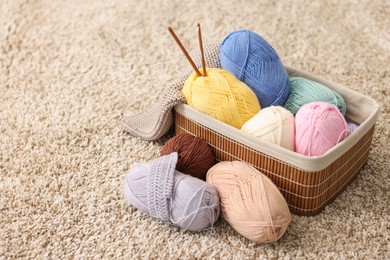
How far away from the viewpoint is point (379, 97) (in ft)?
6.29

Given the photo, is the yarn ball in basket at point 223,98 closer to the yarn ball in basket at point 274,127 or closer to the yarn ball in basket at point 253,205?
the yarn ball in basket at point 274,127

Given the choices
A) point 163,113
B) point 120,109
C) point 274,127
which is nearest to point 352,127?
point 274,127

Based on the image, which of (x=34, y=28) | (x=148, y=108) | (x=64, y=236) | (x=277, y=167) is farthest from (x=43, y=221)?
(x=34, y=28)

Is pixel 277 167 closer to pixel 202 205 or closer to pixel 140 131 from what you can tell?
pixel 202 205

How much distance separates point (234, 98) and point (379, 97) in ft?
2.03

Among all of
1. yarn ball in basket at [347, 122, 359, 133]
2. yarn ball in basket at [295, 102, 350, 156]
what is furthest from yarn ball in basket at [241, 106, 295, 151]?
yarn ball in basket at [347, 122, 359, 133]

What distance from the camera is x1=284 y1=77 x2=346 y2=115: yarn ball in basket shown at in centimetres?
158

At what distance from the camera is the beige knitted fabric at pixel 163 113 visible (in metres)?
1.60

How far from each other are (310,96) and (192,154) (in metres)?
0.34

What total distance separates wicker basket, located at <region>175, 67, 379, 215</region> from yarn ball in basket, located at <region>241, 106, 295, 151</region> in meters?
0.03

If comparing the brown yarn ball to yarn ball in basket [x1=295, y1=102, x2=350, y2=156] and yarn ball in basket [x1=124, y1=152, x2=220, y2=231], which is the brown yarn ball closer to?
yarn ball in basket [x1=124, y1=152, x2=220, y2=231]

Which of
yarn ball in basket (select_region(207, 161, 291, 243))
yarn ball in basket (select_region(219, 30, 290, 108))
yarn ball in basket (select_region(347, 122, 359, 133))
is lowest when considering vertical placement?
yarn ball in basket (select_region(207, 161, 291, 243))

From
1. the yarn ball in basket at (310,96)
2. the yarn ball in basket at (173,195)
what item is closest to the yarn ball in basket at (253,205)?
the yarn ball in basket at (173,195)

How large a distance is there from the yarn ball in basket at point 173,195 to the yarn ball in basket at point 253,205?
4cm
